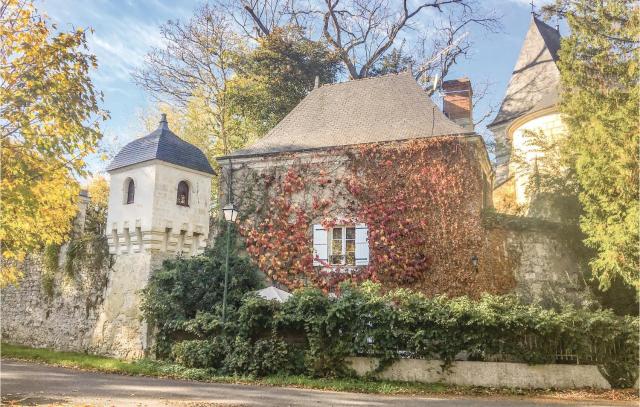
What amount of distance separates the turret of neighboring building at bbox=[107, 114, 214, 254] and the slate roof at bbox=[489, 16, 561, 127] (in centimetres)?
1391

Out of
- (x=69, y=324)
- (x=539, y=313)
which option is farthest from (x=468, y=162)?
(x=69, y=324)

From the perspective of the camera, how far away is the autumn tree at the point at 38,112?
707 centimetres

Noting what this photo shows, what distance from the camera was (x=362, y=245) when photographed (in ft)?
44.8

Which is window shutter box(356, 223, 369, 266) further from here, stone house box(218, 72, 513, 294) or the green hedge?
the green hedge

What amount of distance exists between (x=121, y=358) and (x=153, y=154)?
5057 millimetres

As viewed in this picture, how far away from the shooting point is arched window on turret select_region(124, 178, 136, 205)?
1338 centimetres

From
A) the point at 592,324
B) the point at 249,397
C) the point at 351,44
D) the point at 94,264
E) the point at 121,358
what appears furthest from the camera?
the point at 351,44

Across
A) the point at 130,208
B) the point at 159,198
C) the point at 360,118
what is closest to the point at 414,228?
the point at 360,118

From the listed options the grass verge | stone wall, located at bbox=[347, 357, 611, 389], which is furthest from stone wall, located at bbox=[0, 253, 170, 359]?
stone wall, located at bbox=[347, 357, 611, 389]

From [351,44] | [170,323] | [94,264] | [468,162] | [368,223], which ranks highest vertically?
[351,44]

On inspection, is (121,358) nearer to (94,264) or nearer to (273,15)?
(94,264)

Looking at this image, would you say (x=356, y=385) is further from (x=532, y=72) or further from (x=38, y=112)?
(x=532, y=72)

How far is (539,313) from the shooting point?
958 centimetres

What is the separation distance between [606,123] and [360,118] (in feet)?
21.7
